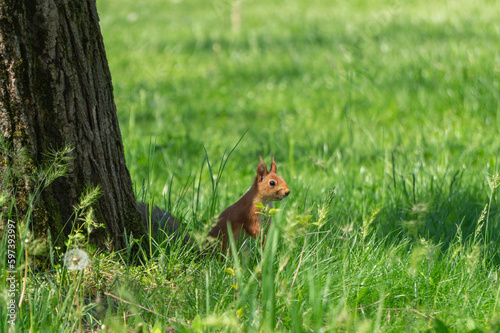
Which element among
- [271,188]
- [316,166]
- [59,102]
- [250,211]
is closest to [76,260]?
[59,102]

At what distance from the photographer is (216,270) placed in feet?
7.97

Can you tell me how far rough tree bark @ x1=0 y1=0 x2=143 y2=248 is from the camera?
2279mm

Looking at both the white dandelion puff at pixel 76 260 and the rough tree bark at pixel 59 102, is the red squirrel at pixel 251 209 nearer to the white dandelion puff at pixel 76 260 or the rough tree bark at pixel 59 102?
the rough tree bark at pixel 59 102

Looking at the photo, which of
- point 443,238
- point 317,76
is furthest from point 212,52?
point 443,238

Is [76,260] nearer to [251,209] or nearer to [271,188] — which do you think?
[251,209]

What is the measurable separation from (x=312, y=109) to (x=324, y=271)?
4286mm

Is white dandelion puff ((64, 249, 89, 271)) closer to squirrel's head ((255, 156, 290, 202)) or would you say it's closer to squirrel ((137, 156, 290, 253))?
squirrel ((137, 156, 290, 253))

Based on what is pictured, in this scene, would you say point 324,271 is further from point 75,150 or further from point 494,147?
point 494,147

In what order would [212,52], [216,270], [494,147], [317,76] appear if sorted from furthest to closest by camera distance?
[212,52] < [317,76] < [494,147] < [216,270]

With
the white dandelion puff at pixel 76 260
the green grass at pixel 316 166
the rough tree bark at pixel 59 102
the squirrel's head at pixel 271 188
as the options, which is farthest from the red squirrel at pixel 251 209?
the white dandelion puff at pixel 76 260

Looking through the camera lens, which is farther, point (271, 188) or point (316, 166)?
point (316, 166)

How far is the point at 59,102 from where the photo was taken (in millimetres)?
2365

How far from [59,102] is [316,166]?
8.44ft

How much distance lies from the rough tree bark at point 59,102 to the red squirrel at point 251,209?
0.52 m
